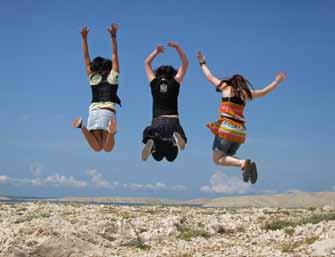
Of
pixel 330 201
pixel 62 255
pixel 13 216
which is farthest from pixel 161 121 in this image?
pixel 330 201

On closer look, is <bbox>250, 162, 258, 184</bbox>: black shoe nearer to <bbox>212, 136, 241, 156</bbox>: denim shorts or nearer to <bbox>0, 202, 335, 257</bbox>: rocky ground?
<bbox>212, 136, 241, 156</bbox>: denim shorts

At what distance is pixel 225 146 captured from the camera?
14.1 metres

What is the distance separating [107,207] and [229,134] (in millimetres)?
10260

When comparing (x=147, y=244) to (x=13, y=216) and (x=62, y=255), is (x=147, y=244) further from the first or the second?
(x=13, y=216)

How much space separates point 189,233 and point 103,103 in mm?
5459

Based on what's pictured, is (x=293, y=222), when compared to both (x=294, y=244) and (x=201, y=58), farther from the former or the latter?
(x=201, y=58)

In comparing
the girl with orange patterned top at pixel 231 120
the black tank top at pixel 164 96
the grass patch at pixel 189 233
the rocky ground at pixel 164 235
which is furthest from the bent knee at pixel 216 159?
the grass patch at pixel 189 233

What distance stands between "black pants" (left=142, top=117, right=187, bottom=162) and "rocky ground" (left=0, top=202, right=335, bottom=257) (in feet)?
10.4

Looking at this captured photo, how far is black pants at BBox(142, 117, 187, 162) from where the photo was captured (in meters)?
14.1

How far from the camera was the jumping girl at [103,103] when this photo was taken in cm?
1433

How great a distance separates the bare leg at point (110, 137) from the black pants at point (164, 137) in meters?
0.78

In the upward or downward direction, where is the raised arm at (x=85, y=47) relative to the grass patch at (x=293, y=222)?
upward

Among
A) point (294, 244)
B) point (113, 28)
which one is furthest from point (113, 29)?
point (294, 244)

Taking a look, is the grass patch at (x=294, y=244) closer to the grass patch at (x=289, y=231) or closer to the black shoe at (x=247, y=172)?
the grass patch at (x=289, y=231)
